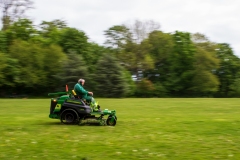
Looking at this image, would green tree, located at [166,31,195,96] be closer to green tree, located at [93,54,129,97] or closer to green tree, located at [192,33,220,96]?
green tree, located at [192,33,220,96]

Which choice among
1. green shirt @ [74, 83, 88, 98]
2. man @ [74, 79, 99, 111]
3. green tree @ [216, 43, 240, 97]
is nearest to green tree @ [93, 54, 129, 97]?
green tree @ [216, 43, 240, 97]

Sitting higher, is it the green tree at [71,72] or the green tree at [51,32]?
the green tree at [51,32]

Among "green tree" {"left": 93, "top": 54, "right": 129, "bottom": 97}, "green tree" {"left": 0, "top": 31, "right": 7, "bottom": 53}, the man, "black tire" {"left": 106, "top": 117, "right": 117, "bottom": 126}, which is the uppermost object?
"green tree" {"left": 0, "top": 31, "right": 7, "bottom": 53}

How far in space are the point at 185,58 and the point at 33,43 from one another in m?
31.0

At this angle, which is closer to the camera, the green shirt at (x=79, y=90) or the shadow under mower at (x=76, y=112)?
the shadow under mower at (x=76, y=112)

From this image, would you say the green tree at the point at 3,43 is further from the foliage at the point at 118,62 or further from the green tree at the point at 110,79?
the green tree at the point at 110,79

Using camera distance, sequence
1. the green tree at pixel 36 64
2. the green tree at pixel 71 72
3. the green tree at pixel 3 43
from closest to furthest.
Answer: the green tree at pixel 71 72
the green tree at pixel 36 64
the green tree at pixel 3 43

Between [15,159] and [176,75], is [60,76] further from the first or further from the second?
[15,159]

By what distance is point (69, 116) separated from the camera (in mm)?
14648

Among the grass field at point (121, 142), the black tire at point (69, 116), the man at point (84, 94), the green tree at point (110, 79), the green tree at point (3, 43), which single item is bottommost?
the grass field at point (121, 142)

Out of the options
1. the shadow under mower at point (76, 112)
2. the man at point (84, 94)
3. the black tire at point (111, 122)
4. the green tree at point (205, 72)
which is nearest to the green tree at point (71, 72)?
the green tree at point (205, 72)

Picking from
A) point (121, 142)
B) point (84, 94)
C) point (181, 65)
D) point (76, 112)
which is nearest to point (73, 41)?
point (181, 65)

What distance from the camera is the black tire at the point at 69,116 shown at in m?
14.6

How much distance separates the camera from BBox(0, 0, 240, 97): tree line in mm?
59781
